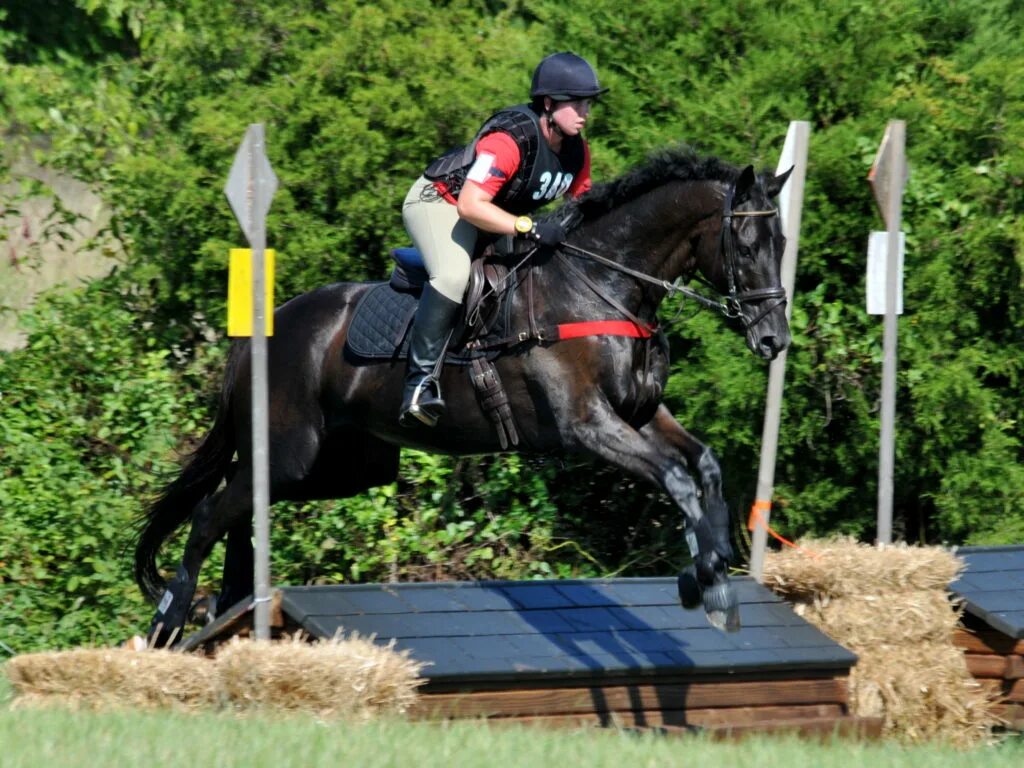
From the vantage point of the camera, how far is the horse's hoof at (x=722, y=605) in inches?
233

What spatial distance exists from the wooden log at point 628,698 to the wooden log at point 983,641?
0.88 meters

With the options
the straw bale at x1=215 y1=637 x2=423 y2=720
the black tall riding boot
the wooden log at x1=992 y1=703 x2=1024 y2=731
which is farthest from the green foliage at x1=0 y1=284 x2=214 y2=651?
the wooden log at x1=992 y1=703 x2=1024 y2=731

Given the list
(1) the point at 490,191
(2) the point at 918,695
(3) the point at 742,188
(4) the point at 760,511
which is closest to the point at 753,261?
(3) the point at 742,188

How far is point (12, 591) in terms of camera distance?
8.87 meters

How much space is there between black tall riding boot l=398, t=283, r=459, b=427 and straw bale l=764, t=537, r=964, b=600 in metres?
1.99

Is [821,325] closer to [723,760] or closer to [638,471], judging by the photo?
[638,471]

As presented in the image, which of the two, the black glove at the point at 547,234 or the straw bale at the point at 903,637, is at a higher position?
the black glove at the point at 547,234

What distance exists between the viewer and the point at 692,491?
236 inches

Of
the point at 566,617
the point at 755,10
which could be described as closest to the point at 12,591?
the point at 566,617

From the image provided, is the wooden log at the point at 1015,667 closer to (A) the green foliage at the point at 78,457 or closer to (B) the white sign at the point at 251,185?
→ (B) the white sign at the point at 251,185

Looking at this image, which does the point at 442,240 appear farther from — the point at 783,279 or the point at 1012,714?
the point at 1012,714

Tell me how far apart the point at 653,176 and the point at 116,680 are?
9.86 ft

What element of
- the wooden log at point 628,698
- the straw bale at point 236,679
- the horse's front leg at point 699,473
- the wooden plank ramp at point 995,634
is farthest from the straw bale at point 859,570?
the straw bale at point 236,679

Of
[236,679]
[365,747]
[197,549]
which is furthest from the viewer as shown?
[197,549]
